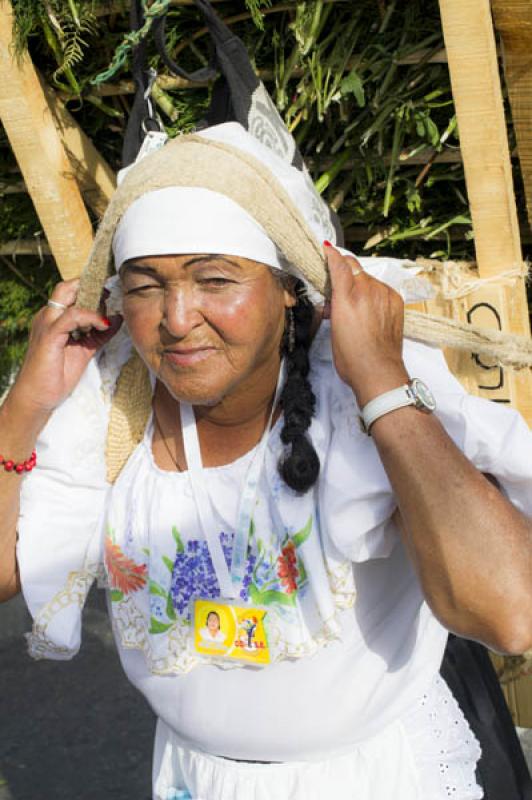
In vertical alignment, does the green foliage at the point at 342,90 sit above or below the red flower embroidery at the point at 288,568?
above

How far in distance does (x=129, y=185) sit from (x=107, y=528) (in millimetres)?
587

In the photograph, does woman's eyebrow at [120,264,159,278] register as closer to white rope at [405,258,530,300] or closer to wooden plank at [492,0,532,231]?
white rope at [405,258,530,300]

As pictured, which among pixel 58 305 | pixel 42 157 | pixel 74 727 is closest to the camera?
pixel 58 305

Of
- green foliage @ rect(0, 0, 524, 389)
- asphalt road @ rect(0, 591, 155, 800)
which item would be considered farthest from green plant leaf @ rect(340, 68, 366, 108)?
asphalt road @ rect(0, 591, 155, 800)

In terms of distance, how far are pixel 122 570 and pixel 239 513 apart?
0.25 meters

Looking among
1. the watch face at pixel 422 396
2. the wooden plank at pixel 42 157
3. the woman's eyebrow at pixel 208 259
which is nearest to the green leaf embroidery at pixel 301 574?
the watch face at pixel 422 396

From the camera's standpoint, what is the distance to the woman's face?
1701 millimetres

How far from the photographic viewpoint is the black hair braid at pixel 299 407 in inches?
67.3

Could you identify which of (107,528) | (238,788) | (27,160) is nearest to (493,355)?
(107,528)

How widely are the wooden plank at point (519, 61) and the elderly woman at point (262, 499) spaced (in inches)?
20.3

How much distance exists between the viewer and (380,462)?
1.66 metres

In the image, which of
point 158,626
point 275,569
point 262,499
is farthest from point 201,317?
point 158,626

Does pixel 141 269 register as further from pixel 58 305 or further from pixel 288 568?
pixel 288 568

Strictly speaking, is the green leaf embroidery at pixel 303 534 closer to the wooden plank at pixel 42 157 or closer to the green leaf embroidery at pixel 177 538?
the green leaf embroidery at pixel 177 538
